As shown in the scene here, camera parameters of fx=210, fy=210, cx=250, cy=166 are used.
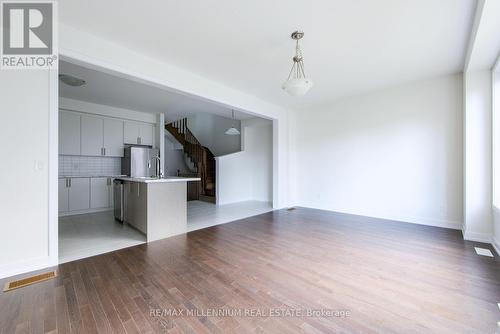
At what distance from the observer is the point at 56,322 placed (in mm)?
1546

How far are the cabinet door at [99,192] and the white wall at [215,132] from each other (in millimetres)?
3911

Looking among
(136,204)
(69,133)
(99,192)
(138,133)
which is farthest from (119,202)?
(138,133)

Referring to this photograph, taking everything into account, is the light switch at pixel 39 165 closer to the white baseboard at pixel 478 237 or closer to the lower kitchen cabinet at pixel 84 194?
the lower kitchen cabinet at pixel 84 194

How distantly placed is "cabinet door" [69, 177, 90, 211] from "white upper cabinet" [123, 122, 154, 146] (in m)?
1.42

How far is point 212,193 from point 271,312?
214 inches

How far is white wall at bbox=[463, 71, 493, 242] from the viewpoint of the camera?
3.10m

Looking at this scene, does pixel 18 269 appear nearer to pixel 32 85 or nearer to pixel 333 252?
pixel 32 85

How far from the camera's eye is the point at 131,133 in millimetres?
5789

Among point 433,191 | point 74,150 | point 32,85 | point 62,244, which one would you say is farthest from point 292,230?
point 74,150

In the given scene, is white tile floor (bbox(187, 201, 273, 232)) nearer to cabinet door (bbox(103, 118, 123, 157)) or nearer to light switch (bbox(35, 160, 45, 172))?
light switch (bbox(35, 160, 45, 172))

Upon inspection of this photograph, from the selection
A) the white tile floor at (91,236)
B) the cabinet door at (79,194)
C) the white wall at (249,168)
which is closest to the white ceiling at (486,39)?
the white wall at (249,168)

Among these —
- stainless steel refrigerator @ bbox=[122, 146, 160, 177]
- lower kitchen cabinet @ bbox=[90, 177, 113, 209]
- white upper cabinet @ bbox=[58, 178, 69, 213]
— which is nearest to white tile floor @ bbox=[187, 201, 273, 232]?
stainless steel refrigerator @ bbox=[122, 146, 160, 177]

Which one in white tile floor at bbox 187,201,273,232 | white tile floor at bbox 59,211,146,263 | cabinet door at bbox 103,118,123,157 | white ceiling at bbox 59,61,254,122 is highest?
white ceiling at bbox 59,61,254,122

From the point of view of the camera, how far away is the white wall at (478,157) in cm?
310
